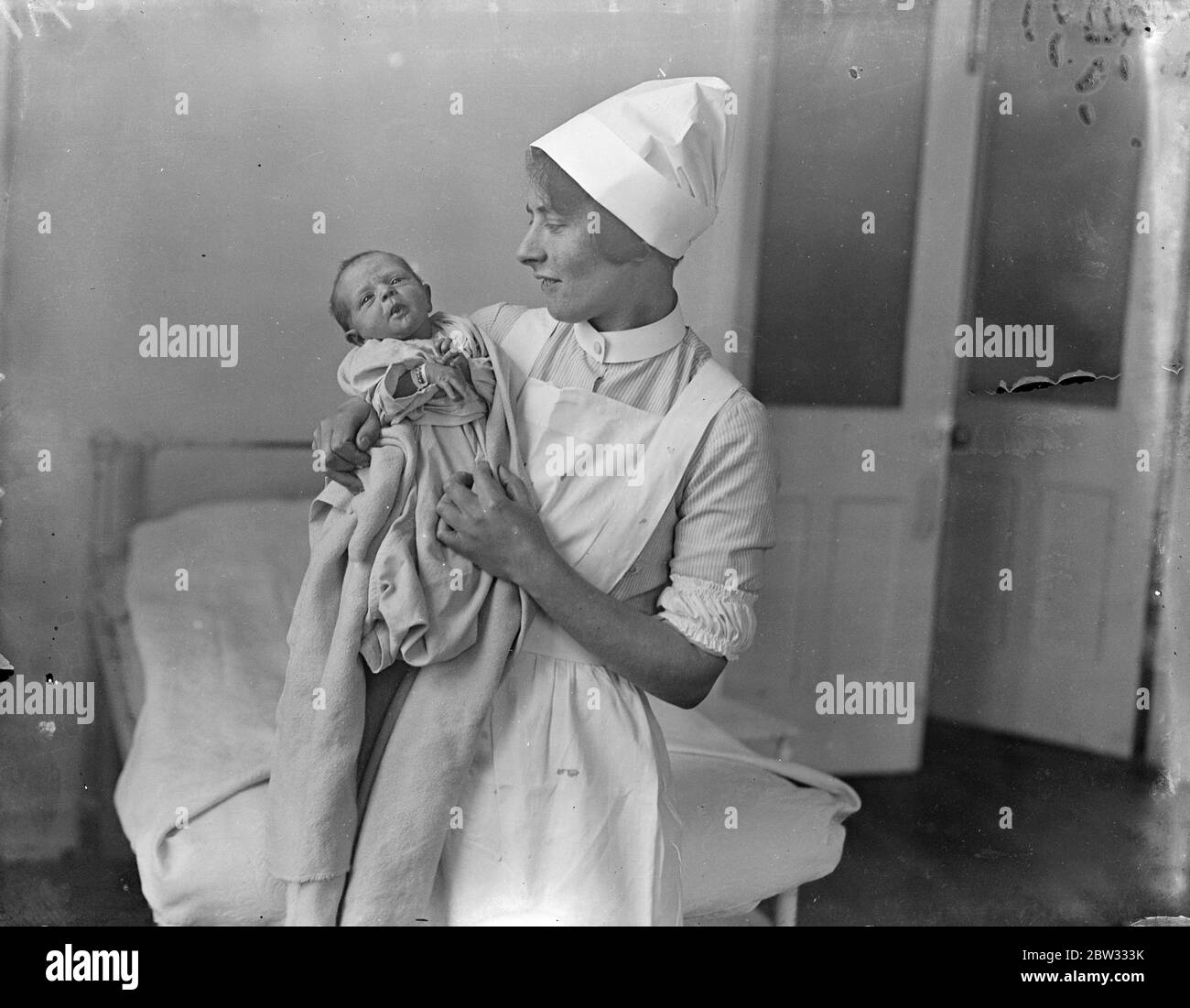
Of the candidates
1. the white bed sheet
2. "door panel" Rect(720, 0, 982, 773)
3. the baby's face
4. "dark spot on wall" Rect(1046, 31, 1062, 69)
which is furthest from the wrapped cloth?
"dark spot on wall" Rect(1046, 31, 1062, 69)

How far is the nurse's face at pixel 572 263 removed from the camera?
1442 mm

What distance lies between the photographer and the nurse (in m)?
1.42

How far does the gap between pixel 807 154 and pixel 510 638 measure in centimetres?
81

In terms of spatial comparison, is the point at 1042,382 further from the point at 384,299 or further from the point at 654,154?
the point at 384,299

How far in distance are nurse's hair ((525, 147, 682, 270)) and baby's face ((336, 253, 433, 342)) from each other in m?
0.19

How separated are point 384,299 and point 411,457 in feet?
0.62

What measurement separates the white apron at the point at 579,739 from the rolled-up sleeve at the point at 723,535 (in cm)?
3

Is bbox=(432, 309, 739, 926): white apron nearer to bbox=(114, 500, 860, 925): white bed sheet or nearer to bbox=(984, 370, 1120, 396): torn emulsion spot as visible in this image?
bbox=(114, 500, 860, 925): white bed sheet

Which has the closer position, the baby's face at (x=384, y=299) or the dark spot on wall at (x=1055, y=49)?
the baby's face at (x=384, y=299)

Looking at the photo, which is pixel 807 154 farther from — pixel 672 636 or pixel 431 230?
pixel 672 636

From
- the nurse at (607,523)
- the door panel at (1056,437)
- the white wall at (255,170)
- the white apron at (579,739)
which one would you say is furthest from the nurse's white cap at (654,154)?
the door panel at (1056,437)

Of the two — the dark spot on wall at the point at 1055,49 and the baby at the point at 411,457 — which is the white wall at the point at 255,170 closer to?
the baby at the point at 411,457

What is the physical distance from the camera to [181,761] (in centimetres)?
168
